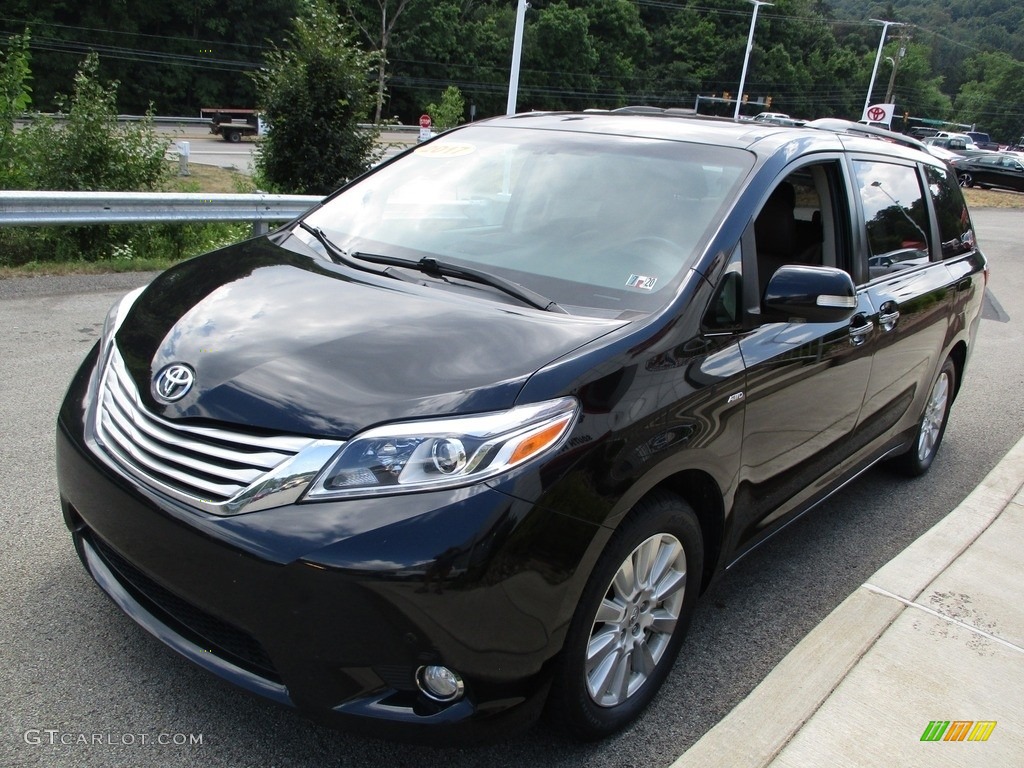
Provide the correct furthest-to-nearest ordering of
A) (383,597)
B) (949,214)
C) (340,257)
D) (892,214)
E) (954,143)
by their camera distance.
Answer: (954,143) < (949,214) < (892,214) < (340,257) < (383,597)

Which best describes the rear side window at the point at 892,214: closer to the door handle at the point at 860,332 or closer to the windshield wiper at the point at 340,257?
the door handle at the point at 860,332

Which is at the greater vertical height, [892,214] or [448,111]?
[892,214]

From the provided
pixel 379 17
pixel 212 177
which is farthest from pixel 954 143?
pixel 212 177

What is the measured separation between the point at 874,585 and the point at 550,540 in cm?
203

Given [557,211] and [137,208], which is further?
[137,208]

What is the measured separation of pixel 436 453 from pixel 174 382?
0.82 meters

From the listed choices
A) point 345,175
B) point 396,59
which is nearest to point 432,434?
point 345,175

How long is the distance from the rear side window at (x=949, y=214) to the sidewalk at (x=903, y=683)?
179cm

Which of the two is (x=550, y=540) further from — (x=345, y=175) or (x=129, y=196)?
(x=345, y=175)

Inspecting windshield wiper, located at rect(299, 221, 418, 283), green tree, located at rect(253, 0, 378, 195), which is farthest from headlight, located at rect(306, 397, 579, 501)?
green tree, located at rect(253, 0, 378, 195)

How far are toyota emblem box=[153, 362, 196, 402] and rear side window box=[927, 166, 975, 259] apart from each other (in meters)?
3.99

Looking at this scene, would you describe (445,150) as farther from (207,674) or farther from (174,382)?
(207,674)

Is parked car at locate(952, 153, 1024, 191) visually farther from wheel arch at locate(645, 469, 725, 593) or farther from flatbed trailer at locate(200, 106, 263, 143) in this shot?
wheel arch at locate(645, 469, 725, 593)

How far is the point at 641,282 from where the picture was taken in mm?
2951
